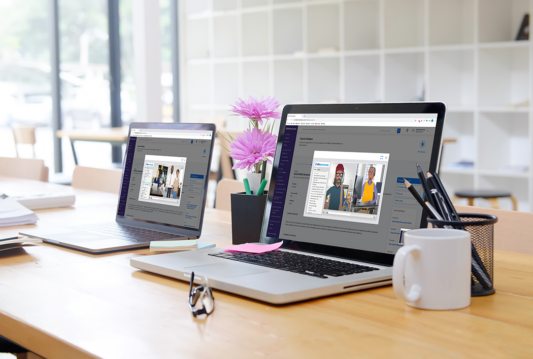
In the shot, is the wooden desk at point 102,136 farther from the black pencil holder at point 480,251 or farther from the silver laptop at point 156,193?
the black pencil holder at point 480,251

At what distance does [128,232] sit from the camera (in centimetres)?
129

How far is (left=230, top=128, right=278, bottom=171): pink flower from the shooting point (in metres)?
1.18

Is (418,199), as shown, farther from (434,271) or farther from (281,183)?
(281,183)

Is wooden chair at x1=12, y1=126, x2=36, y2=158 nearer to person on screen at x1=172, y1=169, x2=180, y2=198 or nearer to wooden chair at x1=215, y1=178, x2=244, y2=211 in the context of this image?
wooden chair at x1=215, y1=178, x2=244, y2=211

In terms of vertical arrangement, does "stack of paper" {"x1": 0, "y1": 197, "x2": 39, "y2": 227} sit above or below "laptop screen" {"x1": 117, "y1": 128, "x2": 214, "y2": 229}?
below

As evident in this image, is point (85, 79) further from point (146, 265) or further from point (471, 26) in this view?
point (146, 265)

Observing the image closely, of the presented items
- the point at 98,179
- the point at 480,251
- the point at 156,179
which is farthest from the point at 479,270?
the point at 98,179

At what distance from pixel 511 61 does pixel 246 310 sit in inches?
170

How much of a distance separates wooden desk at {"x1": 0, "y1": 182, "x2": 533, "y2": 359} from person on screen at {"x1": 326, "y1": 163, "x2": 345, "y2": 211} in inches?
7.7

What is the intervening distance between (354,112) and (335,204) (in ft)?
0.55

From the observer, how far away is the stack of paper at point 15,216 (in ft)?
4.75

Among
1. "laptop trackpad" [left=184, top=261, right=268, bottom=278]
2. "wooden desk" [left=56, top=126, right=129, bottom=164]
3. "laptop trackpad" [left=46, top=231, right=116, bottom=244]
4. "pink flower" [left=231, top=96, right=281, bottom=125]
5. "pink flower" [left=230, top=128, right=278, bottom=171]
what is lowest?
"laptop trackpad" [left=46, top=231, right=116, bottom=244]

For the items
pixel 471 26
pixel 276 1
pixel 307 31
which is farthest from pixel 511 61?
pixel 276 1

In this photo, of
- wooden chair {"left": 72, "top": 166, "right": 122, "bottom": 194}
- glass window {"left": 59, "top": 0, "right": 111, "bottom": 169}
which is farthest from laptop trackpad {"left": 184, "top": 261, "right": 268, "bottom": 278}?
glass window {"left": 59, "top": 0, "right": 111, "bottom": 169}
